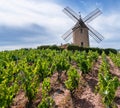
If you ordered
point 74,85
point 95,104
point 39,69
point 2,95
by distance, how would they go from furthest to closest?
point 39,69 < point 74,85 < point 95,104 < point 2,95

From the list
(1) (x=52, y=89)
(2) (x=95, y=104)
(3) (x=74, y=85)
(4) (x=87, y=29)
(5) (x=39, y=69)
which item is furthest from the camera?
(4) (x=87, y=29)

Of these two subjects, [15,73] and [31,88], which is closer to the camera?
[31,88]

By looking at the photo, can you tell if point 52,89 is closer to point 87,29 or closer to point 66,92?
point 66,92

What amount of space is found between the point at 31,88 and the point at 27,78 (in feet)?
4.01

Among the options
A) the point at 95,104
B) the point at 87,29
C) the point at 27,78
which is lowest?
the point at 95,104

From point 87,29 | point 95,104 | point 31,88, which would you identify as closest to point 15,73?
point 31,88

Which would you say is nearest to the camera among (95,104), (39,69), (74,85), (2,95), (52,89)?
(2,95)

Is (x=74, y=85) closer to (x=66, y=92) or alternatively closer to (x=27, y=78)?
(x=66, y=92)

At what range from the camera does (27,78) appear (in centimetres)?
1541

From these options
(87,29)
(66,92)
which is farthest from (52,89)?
(87,29)

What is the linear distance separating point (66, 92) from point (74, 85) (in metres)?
0.79

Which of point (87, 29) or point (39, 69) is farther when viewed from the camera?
point (87, 29)

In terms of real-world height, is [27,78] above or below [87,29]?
below

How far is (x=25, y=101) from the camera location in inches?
584
